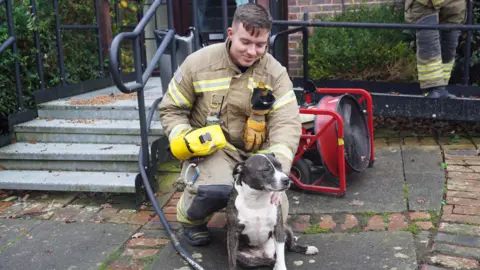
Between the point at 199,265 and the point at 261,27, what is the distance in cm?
148

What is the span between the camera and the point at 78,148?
485 centimetres

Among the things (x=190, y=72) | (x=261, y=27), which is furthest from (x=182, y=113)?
(x=261, y=27)

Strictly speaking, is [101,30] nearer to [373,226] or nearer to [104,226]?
[104,226]

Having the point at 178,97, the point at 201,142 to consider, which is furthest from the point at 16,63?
the point at 201,142

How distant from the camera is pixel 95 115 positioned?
5.36 meters

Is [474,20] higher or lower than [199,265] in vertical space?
higher

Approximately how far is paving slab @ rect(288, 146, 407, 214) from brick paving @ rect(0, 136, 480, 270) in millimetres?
101

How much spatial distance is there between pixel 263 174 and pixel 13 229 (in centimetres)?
225

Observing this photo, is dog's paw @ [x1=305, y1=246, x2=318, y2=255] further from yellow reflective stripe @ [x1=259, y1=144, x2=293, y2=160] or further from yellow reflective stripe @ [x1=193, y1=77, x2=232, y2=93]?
yellow reflective stripe @ [x1=193, y1=77, x2=232, y2=93]

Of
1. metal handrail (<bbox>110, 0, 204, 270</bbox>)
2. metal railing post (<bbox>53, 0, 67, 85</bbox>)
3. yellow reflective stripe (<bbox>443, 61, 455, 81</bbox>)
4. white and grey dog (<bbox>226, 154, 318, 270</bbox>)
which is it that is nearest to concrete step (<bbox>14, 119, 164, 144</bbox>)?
metal handrail (<bbox>110, 0, 204, 270</bbox>)

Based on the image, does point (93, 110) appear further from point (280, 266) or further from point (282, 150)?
point (280, 266)

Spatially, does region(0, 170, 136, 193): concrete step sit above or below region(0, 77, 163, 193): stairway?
below

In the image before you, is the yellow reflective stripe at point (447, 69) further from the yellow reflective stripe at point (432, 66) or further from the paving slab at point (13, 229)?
the paving slab at point (13, 229)

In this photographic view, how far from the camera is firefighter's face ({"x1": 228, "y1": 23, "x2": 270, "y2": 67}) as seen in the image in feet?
10.2
